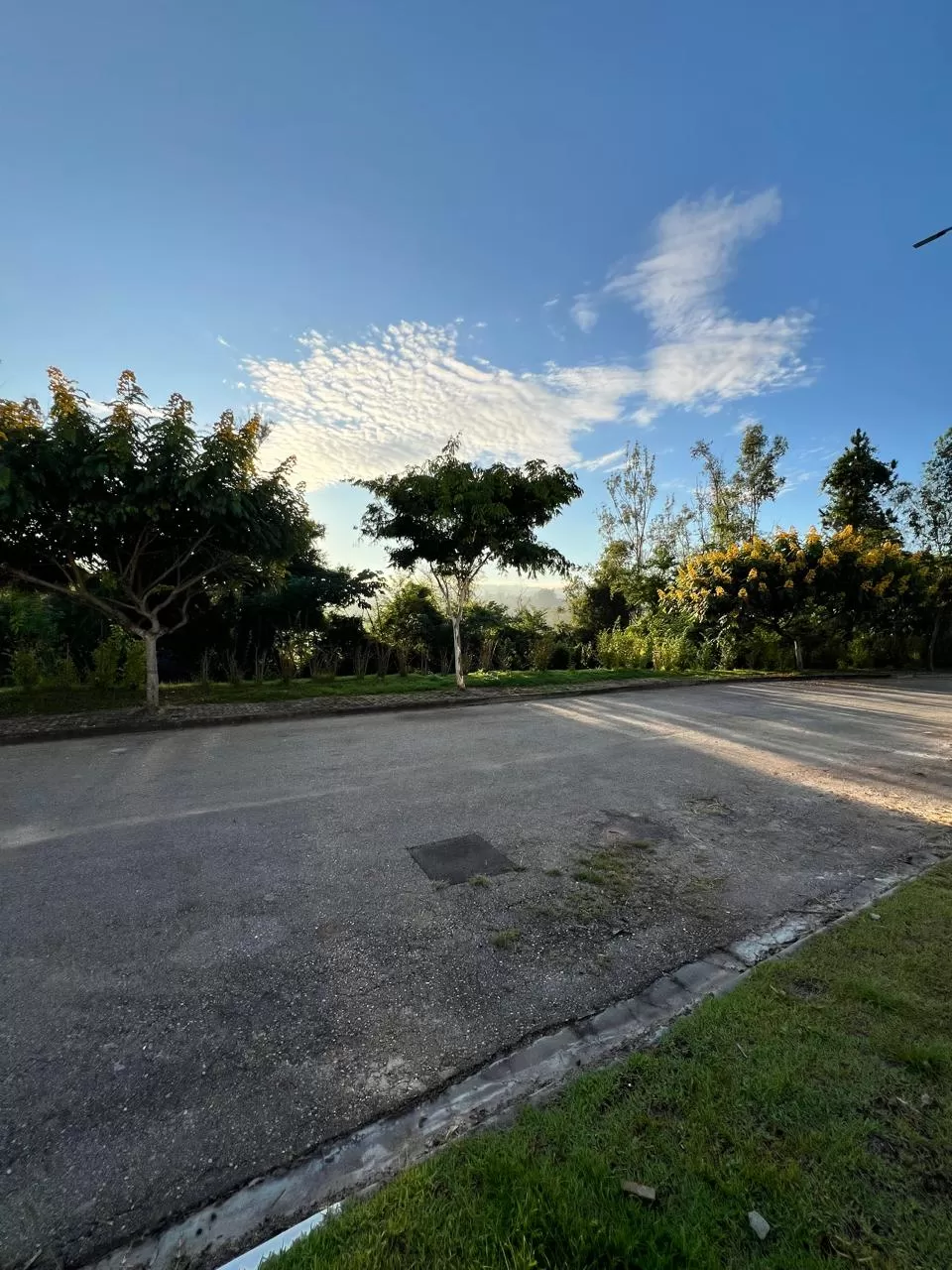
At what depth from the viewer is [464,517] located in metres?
10.1

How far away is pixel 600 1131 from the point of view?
4.88ft

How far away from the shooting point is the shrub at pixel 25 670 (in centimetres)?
923

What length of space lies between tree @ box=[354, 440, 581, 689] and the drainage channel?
8437 millimetres

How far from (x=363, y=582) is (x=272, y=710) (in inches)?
277

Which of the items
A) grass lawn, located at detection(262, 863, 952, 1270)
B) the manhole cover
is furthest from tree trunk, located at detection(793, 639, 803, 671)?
grass lawn, located at detection(262, 863, 952, 1270)

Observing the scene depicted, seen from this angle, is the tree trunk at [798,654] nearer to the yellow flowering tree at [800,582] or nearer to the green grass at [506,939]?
the yellow flowering tree at [800,582]

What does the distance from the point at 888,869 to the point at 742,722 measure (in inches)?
190

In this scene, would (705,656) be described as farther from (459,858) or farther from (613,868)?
(459,858)

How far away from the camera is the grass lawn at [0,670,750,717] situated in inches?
336

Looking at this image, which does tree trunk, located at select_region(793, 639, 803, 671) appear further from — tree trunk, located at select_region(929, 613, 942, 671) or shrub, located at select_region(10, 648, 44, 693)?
shrub, located at select_region(10, 648, 44, 693)

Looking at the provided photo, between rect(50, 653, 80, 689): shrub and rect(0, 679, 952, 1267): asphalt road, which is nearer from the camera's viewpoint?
rect(0, 679, 952, 1267): asphalt road

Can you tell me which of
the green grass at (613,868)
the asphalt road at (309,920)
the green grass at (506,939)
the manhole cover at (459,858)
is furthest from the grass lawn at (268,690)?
the green grass at (506,939)

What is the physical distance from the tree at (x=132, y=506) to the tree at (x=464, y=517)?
6.41 feet

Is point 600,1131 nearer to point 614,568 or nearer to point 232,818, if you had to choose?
point 232,818
